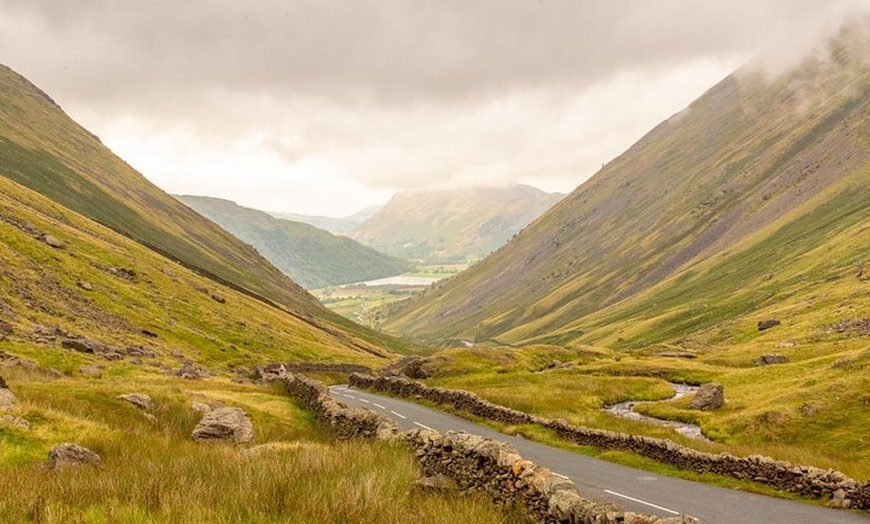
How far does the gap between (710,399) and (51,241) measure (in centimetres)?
8894

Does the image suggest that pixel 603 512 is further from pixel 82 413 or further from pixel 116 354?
pixel 116 354

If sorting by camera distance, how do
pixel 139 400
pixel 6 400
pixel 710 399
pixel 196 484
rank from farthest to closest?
pixel 710 399 → pixel 139 400 → pixel 6 400 → pixel 196 484

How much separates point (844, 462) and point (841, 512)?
1103 cm

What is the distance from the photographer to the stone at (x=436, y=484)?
14.1m

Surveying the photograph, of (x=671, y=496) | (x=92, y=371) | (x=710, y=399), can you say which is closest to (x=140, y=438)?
(x=671, y=496)

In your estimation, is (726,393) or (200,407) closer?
(200,407)

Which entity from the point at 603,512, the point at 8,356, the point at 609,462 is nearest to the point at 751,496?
the point at 609,462

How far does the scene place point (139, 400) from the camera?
28.3 m

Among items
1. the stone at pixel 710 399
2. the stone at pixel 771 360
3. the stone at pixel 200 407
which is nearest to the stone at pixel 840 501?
the stone at pixel 200 407

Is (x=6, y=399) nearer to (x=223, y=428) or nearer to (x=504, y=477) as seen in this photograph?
(x=223, y=428)

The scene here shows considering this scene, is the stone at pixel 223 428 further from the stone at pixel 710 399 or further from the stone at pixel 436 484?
the stone at pixel 710 399

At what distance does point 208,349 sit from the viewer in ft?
285

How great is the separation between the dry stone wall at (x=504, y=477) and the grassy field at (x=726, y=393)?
19622 mm

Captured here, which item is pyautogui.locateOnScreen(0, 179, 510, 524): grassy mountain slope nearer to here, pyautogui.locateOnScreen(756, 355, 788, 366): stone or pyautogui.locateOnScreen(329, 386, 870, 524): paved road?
pyautogui.locateOnScreen(329, 386, 870, 524): paved road
